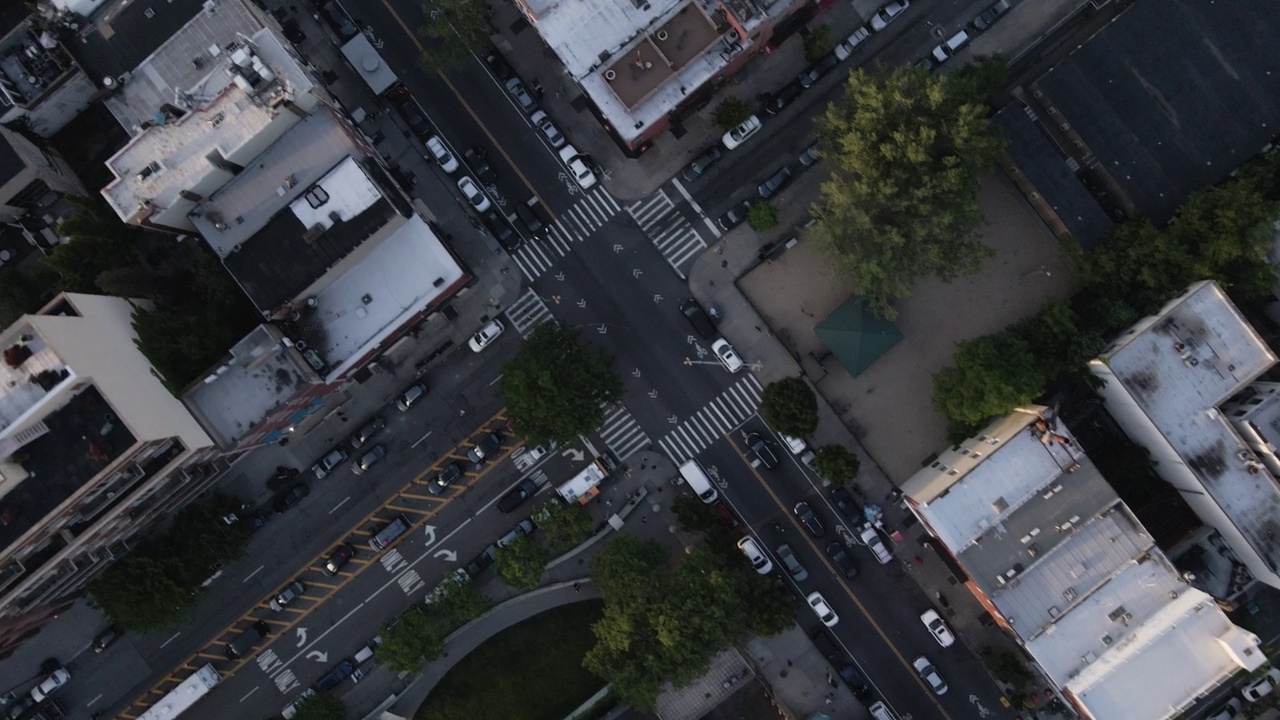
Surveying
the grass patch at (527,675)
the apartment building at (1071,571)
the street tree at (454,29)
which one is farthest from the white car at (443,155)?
the apartment building at (1071,571)

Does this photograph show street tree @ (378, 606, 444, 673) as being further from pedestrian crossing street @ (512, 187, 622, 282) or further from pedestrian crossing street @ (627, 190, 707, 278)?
pedestrian crossing street @ (627, 190, 707, 278)

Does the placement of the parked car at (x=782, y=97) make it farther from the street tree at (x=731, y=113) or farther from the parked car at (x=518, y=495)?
the parked car at (x=518, y=495)

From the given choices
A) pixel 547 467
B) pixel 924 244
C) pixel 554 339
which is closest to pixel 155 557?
pixel 547 467

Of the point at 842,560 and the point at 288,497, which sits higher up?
the point at 288,497

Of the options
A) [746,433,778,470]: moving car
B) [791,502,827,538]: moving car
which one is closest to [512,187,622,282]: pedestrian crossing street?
[746,433,778,470]: moving car

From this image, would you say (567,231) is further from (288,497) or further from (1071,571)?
(1071,571)

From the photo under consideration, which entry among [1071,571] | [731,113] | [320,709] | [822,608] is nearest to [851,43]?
[731,113]
